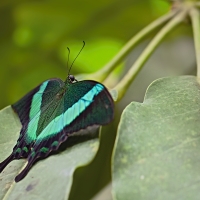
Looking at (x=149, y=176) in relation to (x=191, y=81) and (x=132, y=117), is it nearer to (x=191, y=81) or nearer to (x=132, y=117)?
(x=132, y=117)

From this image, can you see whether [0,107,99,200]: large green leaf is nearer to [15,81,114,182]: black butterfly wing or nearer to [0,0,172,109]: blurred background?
[15,81,114,182]: black butterfly wing

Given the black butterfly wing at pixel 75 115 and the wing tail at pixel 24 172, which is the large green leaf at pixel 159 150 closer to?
the black butterfly wing at pixel 75 115

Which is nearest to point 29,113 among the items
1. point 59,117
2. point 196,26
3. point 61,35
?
point 59,117

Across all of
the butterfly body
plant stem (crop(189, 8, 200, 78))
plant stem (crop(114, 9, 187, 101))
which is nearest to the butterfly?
the butterfly body

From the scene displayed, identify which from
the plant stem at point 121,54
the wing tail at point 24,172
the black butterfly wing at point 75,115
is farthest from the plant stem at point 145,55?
the wing tail at point 24,172

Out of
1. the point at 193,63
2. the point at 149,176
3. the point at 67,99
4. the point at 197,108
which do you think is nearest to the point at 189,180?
the point at 149,176

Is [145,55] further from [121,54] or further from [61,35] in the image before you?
[61,35]
